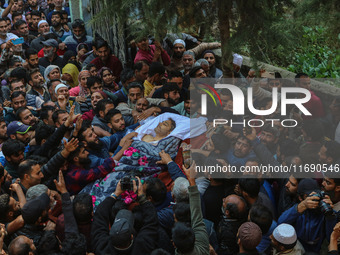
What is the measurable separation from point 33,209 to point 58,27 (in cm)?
709

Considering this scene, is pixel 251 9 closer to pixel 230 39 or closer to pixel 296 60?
pixel 230 39

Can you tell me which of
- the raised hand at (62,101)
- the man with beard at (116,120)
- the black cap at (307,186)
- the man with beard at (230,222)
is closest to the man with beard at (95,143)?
the man with beard at (116,120)

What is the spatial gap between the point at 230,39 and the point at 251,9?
0.35 metres

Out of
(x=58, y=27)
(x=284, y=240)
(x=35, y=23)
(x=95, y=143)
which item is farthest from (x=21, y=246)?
(x=35, y=23)

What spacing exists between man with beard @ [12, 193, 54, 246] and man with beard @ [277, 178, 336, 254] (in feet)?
7.26

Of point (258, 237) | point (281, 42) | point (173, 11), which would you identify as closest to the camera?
point (258, 237)

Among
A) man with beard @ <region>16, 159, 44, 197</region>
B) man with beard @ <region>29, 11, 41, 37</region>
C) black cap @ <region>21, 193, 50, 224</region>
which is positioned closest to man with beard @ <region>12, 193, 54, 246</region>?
black cap @ <region>21, 193, 50, 224</region>

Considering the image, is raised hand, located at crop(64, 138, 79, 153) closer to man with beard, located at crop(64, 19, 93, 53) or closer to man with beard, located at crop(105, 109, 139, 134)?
man with beard, located at crop(105, 109, 139, 134)

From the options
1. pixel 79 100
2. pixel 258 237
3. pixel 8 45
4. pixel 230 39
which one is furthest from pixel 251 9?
pixel 8 45

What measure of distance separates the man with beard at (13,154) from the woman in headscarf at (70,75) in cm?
305

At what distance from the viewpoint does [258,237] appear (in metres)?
4.02

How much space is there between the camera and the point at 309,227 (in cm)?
438

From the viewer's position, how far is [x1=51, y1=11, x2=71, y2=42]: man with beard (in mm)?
10758

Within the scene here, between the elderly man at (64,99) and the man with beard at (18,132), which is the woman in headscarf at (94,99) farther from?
→ the man with beard at (18,132)
